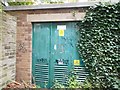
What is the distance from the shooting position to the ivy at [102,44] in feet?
19.0

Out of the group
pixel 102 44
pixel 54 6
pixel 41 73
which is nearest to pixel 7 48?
pixel 41 73

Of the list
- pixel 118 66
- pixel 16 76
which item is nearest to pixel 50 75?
pixel 16 76

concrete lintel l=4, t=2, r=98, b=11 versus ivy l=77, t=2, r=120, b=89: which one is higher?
concrete lintel l=4, t=2, r=98, b=11

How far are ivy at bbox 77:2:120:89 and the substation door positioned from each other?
368 millimetres

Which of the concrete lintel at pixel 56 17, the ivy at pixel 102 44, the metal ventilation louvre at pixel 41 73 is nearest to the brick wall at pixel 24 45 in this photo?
the concrete lintel at pixel 56 17

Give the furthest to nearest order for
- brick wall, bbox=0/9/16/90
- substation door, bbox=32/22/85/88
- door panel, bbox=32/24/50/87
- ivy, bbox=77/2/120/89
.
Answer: door panel, bbox=32/24/50/87
substation door, bbox=32/22/85/88
ivy, bbox=77/2/120/89
brick wall, bbox=0/9/16/90

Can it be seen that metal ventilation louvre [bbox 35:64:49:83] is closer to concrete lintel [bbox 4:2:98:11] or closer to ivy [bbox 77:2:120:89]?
ivy [bbox 77:2:120:89]

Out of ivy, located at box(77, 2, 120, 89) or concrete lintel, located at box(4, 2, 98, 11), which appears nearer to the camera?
ivy, located at box(77, 2, 120, 89)

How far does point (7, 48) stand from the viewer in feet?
19.3

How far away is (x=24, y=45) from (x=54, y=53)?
1.05 m

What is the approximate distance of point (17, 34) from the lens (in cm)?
652

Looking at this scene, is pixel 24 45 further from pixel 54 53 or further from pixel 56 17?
pixel 56 17

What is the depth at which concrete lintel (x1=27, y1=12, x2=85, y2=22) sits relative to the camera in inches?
241

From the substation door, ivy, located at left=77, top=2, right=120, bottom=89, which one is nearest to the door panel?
the substation door
